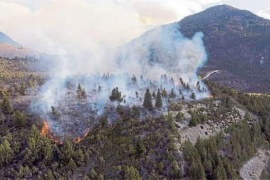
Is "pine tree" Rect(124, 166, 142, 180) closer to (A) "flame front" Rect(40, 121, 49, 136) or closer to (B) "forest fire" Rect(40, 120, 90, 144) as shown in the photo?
(B) "forest fire" Rect(40, 120, 90, 144)

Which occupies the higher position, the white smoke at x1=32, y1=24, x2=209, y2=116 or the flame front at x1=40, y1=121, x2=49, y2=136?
the white smoke at x1=32, y1=24, x2=209, y2=116

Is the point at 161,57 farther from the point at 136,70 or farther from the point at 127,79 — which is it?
the point at 127,79

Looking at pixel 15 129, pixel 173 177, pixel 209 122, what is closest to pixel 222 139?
pixel 209 122

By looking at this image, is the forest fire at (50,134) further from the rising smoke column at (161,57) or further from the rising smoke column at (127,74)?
the rising smoke column at (161,57)

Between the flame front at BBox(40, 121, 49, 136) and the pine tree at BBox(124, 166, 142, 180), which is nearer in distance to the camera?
the pine tree at BBox(124, 166, 142, 180)

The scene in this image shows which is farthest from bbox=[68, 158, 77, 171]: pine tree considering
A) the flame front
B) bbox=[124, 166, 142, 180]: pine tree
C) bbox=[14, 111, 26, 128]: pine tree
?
bbox=[14, 111, 26, 128]: pine tree

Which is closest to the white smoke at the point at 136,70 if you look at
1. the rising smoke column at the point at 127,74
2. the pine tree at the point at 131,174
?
the rising smoke column at the point at 127,74

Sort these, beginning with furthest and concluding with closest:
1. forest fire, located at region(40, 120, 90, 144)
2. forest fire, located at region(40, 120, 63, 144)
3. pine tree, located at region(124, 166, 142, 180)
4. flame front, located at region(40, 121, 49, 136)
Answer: flame front, located at region(40, 121, 49, 136)
forest fire, located at region(40, 120, 90, 144)
forest fire, located at region(40, 120, 63, 144)
pine tree, located at region(124, 166, 142, 180)

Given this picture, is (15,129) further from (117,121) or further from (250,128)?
(250,128)

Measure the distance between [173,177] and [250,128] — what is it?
30657mm

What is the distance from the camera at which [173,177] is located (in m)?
65.2

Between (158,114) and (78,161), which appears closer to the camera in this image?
(78,161)

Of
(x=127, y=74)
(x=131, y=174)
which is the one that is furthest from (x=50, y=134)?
(x=127, y=74)

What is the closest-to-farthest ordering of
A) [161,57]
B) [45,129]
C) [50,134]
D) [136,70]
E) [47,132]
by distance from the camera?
[50,134] < [47,132] < [45,129] < [136,70] < [161,57]
